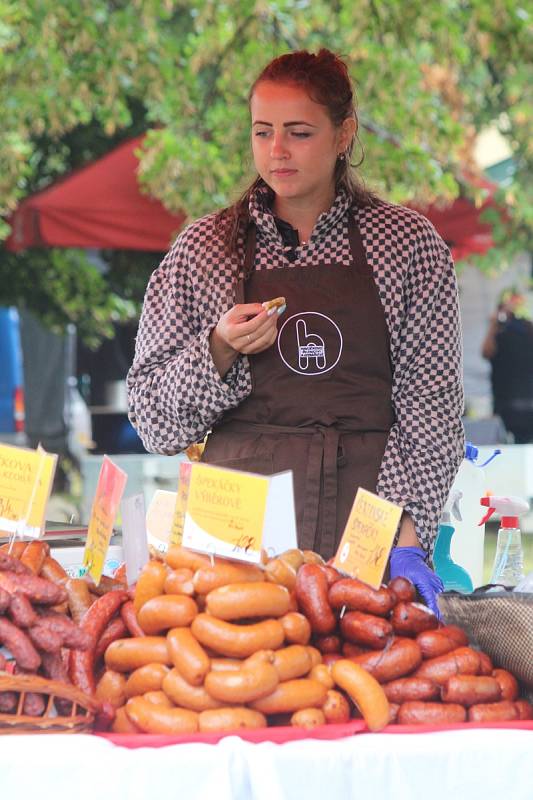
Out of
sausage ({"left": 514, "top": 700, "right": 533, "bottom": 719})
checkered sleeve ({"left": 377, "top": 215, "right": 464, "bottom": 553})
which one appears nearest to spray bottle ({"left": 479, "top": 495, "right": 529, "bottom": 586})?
checkered sleeve ({"left": 377, "top": 215, "right": 464, "bottom": 553})

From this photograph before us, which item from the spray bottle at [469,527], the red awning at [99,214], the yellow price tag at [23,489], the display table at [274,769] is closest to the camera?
the display table at [274,769]

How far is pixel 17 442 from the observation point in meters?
12.7

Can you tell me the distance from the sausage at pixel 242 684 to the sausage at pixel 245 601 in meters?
0.11

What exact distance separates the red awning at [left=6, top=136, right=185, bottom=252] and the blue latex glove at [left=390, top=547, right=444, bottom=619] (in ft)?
13.7

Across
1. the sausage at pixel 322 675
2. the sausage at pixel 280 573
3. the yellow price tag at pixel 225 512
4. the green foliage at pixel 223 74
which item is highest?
the green foliage at pixel 223 74

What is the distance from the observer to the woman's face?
2.67 metres

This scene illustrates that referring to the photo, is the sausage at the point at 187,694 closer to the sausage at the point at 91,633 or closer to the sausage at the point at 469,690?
the sausage at the point at 91,633

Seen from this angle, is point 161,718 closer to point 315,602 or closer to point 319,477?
point 315,602

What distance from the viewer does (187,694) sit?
1812 millimetres

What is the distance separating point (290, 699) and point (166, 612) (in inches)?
9.5

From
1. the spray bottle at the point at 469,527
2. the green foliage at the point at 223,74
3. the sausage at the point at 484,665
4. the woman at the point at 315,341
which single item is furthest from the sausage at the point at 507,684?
the green foliage at the point at 223,74

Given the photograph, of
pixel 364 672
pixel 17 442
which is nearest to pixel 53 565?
pixel 364 672

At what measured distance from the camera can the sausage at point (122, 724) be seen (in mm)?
1821

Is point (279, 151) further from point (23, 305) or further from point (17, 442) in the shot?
point (17, 442)
